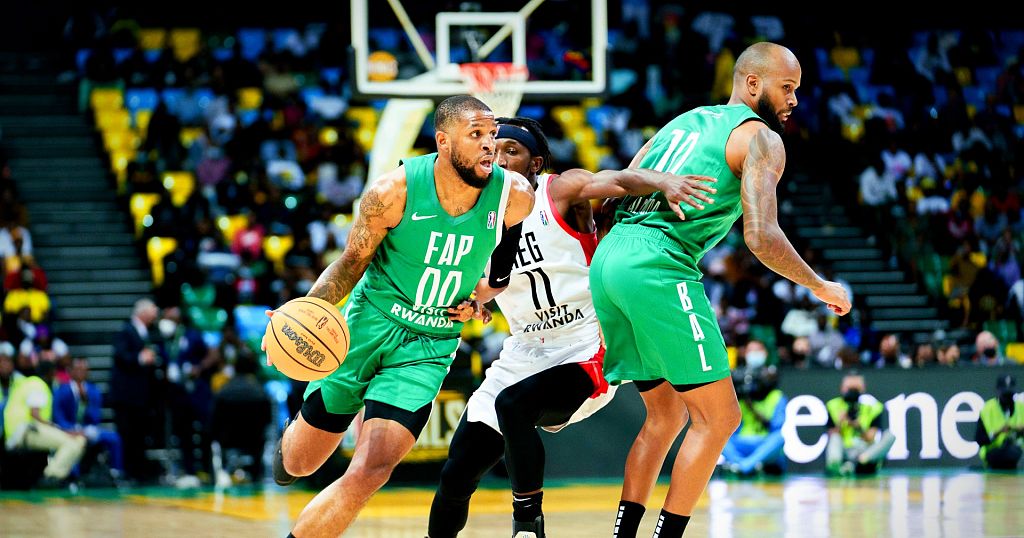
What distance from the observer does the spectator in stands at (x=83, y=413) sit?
12.4 metres

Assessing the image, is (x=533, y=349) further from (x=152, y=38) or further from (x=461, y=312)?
(x=152, y=38)

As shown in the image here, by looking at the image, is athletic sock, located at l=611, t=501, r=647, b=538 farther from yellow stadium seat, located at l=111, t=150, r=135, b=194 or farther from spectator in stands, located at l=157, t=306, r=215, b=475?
yellow stadium seat, located at l=111, t=150, r=135, b=194

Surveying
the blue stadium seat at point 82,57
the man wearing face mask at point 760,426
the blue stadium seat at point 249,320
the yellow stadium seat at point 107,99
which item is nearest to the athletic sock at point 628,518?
the man wearing face mask at point 760,426

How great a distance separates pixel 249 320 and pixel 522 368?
9250 millimetres

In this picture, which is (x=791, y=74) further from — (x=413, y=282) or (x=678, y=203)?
(x=413, y=282)

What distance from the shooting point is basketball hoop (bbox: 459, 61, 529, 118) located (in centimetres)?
1270

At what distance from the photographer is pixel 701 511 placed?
30.1 ft

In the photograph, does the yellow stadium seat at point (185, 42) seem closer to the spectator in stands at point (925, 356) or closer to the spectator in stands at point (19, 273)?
the spectator in stands at point (19, 273)

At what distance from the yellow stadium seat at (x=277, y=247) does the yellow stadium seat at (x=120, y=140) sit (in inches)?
127

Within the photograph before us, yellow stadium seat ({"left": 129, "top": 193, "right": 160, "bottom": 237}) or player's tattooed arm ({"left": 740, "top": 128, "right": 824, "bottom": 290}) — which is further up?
yellow stadium seat ({"left": 129, "top": 193, "right": 160, "bottom": 237})

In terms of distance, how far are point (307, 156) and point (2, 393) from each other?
7005 millimetres

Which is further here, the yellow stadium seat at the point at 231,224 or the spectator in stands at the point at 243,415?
the yellow stadium seat at the point at 231,224

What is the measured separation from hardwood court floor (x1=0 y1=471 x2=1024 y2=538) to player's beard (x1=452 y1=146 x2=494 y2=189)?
117 inches

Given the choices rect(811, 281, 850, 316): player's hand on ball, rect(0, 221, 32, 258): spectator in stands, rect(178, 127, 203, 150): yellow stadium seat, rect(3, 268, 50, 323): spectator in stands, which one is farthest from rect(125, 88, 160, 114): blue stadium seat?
rect(811, 281, 850, 316): player's hand on ball
